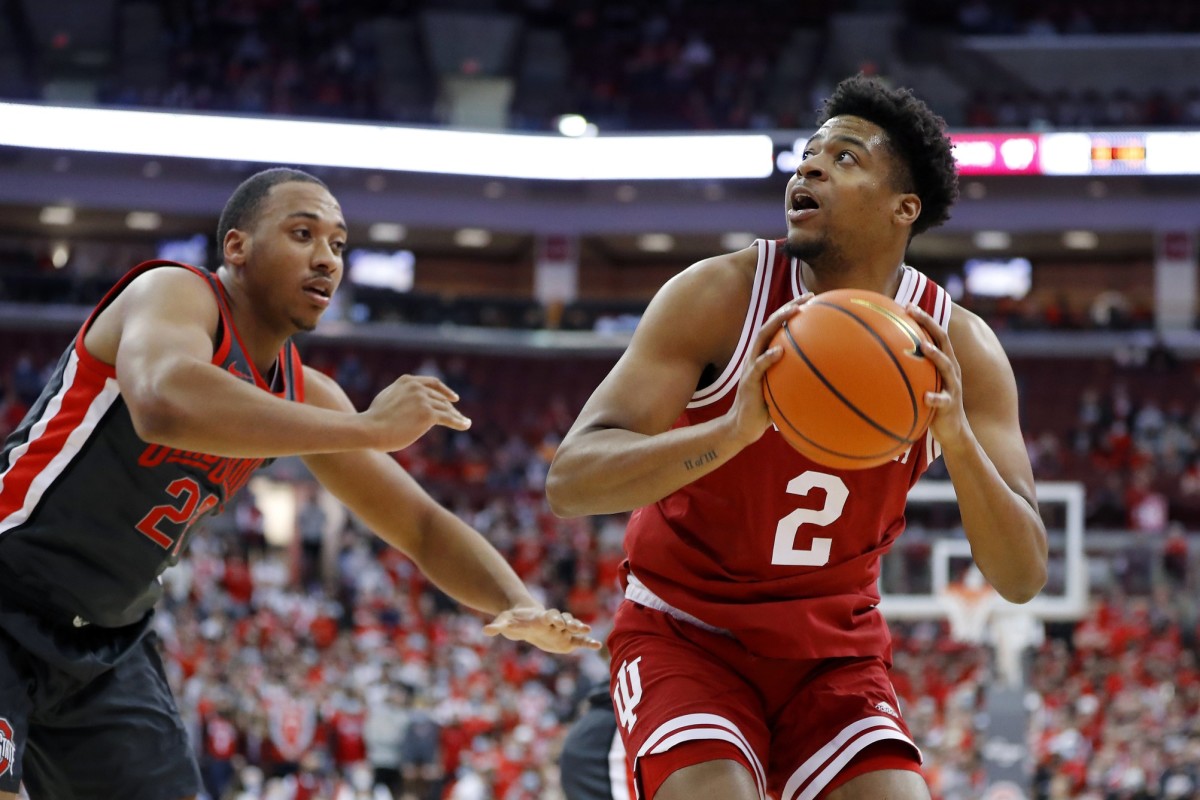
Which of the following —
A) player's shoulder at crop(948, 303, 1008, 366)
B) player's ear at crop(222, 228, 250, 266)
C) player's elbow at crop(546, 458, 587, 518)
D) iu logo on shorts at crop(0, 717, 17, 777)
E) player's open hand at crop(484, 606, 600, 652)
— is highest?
player's ear at crop(222, 228, 250, 266)

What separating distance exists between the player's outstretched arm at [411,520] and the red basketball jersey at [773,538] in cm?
75

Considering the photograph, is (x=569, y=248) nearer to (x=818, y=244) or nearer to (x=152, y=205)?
(x=152, y=205)

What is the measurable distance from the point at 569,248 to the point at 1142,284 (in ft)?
37.4

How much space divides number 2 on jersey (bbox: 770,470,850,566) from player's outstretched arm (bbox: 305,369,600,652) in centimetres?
98

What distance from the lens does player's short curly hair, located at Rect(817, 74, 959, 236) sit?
3535 mm

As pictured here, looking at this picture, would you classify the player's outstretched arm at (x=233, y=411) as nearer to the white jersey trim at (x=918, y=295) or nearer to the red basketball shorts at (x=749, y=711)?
the red basketball shorts at (x=749, y=711)

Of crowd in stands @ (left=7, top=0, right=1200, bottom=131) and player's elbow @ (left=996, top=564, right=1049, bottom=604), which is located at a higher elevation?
crowd in stands @ (left=7, top=0, right=1200, bottom=131)

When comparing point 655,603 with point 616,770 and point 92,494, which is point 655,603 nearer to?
point 616,770

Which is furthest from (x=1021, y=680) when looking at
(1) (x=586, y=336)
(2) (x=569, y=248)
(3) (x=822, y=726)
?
(2) (x=569, y=248)

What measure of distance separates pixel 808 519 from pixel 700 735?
1.87 ft

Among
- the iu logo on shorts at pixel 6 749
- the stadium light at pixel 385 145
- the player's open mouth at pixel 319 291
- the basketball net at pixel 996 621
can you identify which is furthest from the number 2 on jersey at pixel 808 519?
the stadium light at pixel 385 145

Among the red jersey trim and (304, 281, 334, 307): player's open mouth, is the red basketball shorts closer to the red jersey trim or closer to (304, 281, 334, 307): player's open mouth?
the red jersey trim

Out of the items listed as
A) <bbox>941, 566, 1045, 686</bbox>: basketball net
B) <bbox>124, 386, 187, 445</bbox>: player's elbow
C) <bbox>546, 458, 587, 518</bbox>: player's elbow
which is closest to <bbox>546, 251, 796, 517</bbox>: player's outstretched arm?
<bbox>546, 458, 587, 518</bbox>: player's elbow

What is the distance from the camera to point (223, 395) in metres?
3.25
